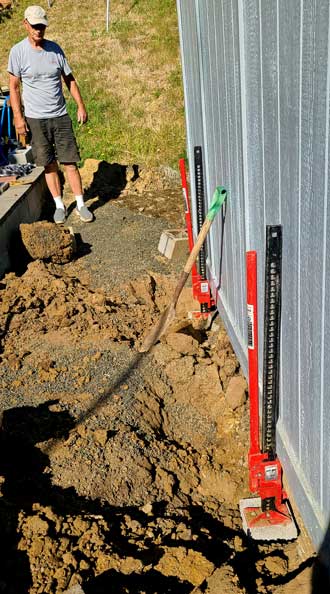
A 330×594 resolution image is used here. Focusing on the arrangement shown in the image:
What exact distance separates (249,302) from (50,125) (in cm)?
509

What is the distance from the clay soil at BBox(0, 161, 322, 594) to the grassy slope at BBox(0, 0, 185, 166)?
15.9 feet

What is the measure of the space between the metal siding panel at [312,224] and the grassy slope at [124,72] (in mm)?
7522

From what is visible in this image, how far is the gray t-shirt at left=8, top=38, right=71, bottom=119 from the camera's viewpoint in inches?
255

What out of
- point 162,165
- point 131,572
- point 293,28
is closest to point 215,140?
point 293,28

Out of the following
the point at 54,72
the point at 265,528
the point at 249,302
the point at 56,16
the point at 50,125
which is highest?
the point at 56,16

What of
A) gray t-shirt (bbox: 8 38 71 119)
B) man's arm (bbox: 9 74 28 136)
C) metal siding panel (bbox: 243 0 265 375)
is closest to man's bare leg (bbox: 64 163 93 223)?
gray t-shirt (bbox: 8 38 71 119)

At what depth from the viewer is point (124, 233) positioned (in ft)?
23.2

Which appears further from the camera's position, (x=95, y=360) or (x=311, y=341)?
(x=95, y=360)

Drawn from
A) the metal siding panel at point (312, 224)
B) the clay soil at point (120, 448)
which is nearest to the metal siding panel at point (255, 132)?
the metal siding panel at point (312, 224)

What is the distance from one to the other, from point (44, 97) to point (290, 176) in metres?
5.30

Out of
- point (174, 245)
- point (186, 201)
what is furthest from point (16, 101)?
point (186, 201)

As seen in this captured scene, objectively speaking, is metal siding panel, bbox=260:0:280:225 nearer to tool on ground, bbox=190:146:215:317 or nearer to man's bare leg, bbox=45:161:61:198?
tool on ground, bbox=190:146:215:317

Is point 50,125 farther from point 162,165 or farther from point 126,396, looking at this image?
point 126,396

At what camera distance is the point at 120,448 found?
10.9ft
